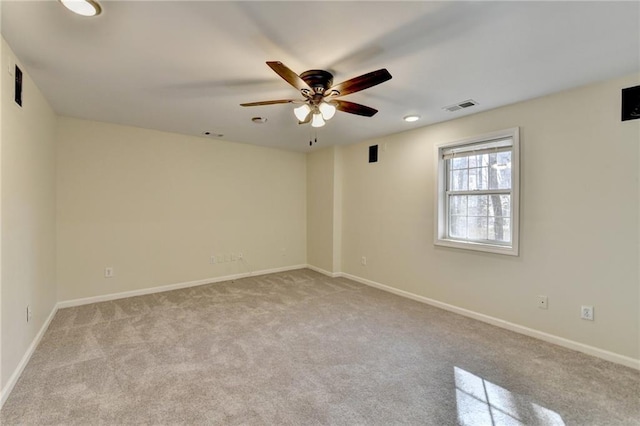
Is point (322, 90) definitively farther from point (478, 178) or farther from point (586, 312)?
point (586, 312)

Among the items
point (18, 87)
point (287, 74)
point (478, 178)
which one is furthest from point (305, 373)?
point (18, 87)

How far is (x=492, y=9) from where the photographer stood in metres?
1.61

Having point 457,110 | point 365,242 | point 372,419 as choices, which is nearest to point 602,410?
point 372,419

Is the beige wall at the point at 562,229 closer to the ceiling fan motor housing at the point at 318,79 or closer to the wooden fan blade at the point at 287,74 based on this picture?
the ceiling fan motor housing at the point at 318,79

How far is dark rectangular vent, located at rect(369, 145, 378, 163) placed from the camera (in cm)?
454

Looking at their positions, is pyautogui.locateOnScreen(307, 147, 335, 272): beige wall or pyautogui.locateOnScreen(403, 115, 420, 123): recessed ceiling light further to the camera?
pyautogui.locateOnScreen(307, 147, 335, 272): beige wall

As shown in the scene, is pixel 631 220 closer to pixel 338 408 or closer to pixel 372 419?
pixel 372 419

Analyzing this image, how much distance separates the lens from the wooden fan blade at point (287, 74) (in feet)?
5.81

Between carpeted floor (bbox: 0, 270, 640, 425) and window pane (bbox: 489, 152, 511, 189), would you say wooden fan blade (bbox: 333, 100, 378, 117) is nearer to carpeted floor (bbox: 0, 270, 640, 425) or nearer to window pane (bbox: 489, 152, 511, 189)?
window pane (bbox: 489, 152, 511, 189)

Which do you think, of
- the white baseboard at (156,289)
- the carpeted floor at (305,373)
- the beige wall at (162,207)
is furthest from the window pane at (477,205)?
the white baseboard at (156,289)

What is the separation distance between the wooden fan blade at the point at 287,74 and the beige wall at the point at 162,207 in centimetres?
301

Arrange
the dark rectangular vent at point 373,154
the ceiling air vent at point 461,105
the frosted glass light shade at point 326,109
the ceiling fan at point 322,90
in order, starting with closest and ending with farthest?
the ceiling fan at point 322,90 < the frosted glass light shade at point 326,109 < the ceiling air vent at point 461,105 < the dark rectangular vent at point 373,154

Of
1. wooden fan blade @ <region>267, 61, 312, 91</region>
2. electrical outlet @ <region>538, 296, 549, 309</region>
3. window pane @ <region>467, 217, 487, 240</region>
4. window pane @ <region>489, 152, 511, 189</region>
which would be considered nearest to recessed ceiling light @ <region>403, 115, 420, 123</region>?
window pane @ <region>489, 152, 511, 189</region>

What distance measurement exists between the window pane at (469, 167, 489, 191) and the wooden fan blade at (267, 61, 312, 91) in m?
2.34
